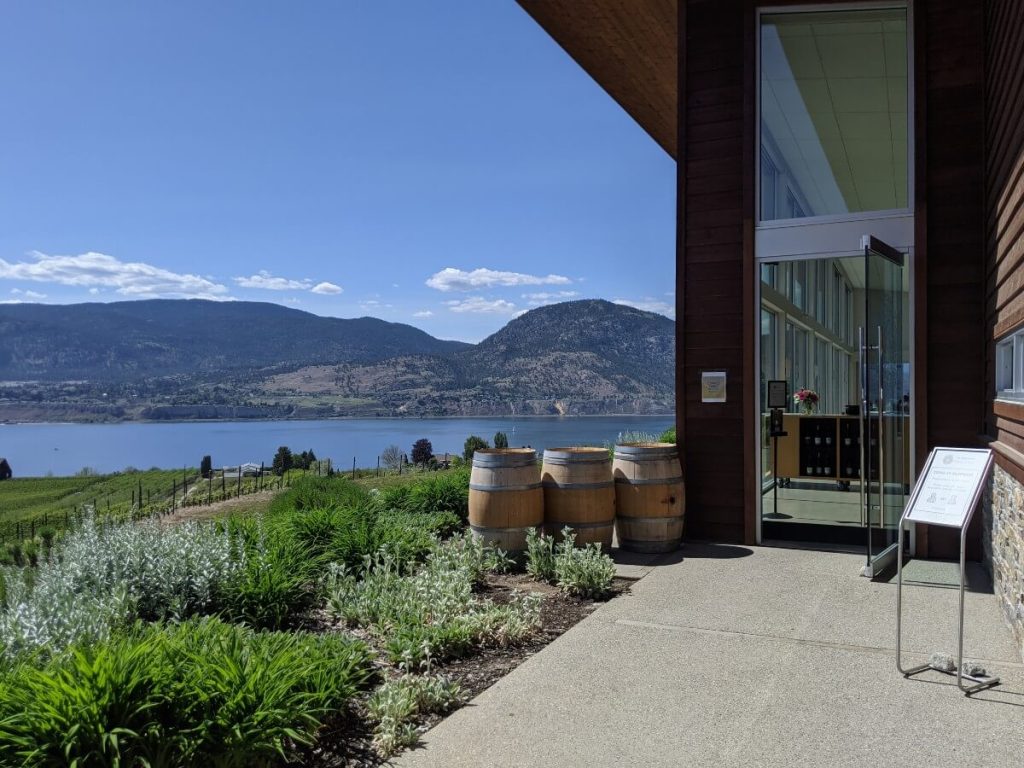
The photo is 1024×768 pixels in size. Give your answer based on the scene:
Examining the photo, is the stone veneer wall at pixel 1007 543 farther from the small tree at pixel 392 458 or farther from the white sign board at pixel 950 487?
the small tree at pixel 392 458

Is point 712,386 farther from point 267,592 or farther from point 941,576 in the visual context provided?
point 267,592

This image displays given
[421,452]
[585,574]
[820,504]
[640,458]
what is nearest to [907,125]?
[640,458]

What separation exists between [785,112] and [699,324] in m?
2.28

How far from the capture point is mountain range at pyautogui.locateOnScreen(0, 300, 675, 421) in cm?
6091

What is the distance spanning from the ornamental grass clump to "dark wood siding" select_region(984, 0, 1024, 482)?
2793 mm

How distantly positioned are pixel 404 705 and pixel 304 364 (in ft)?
354

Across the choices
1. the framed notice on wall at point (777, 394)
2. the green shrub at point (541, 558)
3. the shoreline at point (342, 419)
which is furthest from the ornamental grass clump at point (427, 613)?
the shoreline at point (342, 419)

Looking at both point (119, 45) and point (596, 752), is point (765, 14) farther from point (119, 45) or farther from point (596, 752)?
point (119, 45)

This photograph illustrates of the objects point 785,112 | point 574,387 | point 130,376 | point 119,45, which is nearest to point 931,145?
point 785,112

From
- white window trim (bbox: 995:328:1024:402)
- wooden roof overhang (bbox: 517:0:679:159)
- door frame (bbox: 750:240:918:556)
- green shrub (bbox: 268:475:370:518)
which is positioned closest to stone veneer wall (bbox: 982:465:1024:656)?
white window trim (bbox: 995:328:1024:402)

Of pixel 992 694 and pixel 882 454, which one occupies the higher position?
pixel 882 454

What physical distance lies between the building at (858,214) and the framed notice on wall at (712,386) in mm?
53

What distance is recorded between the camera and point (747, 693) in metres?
3.50

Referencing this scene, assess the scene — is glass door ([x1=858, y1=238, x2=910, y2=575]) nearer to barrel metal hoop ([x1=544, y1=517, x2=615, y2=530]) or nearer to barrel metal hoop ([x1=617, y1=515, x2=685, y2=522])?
barrel metal hoop ([x1=617, y1=515, x2=685, y2=522])
